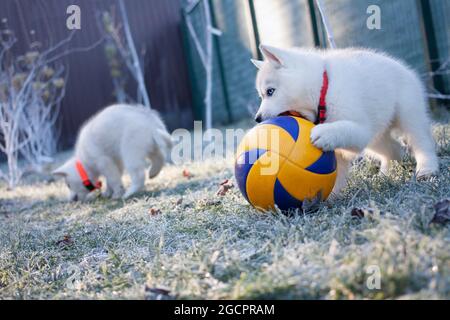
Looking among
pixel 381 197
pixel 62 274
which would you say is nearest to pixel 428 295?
pixel 381 197

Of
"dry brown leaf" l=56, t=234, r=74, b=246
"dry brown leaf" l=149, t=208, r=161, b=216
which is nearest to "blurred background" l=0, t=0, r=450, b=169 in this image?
"dry brown leaf" l=149, t=208, r=161, b=216

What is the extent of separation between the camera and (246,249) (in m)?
2.12

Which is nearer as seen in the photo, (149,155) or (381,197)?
(381,197)

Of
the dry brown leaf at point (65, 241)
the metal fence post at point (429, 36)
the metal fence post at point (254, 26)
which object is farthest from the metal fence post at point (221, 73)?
the dry brown leaf at point (65, 241)

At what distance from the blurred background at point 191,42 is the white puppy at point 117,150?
7.77 feet

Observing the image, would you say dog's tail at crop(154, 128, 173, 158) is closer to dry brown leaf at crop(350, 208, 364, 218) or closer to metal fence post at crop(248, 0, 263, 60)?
dry brown leaf at crop(350, 208, 364, 218)

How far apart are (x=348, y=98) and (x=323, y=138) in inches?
12.5

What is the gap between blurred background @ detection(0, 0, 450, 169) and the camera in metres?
5.23

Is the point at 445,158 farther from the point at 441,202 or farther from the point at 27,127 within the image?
the point at 27,127

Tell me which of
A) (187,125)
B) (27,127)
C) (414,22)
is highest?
(414,22)

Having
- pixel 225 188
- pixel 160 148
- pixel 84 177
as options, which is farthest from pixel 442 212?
pixel 84 177

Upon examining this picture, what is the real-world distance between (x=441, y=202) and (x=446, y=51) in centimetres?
336

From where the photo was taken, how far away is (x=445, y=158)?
3.32 meters

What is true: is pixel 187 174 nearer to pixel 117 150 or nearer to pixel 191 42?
pixel 117 150
